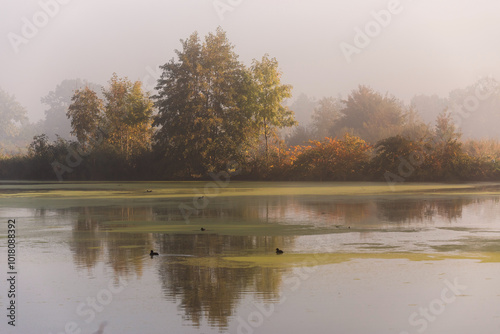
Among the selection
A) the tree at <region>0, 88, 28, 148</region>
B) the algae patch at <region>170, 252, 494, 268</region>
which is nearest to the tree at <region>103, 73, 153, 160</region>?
the algae patch at <region>170, 252, 494, 268</region>

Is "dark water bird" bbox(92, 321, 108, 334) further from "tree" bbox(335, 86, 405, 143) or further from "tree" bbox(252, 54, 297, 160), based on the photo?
"tree" bbox(335, 86, 405, 143)

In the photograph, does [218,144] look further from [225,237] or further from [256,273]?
[256,273]

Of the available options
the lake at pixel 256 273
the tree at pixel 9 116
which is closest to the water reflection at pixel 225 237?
the lake at pixel 256 273

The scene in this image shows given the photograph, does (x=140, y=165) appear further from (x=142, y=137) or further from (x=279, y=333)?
(x=279, y=333)

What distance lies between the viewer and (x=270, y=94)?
53219 mm

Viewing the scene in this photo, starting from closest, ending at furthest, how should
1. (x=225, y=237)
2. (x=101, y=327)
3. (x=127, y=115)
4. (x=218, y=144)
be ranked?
(x=101, y=327), (x=225, y=237), (x=218, y=144), (x=127, y=115)

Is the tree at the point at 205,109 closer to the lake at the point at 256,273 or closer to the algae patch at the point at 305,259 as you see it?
the lake at the point at 256,273

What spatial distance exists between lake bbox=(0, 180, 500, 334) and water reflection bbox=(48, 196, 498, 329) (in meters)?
0.03

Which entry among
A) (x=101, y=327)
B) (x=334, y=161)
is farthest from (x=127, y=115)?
(x=101, y=327)

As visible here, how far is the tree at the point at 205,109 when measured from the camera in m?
52.7

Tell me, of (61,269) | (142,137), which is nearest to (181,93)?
(142,137)

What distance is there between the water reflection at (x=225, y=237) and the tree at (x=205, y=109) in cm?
2453

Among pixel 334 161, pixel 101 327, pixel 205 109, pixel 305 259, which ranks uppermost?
pixel 205 109

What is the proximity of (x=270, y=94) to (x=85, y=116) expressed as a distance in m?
19.6
